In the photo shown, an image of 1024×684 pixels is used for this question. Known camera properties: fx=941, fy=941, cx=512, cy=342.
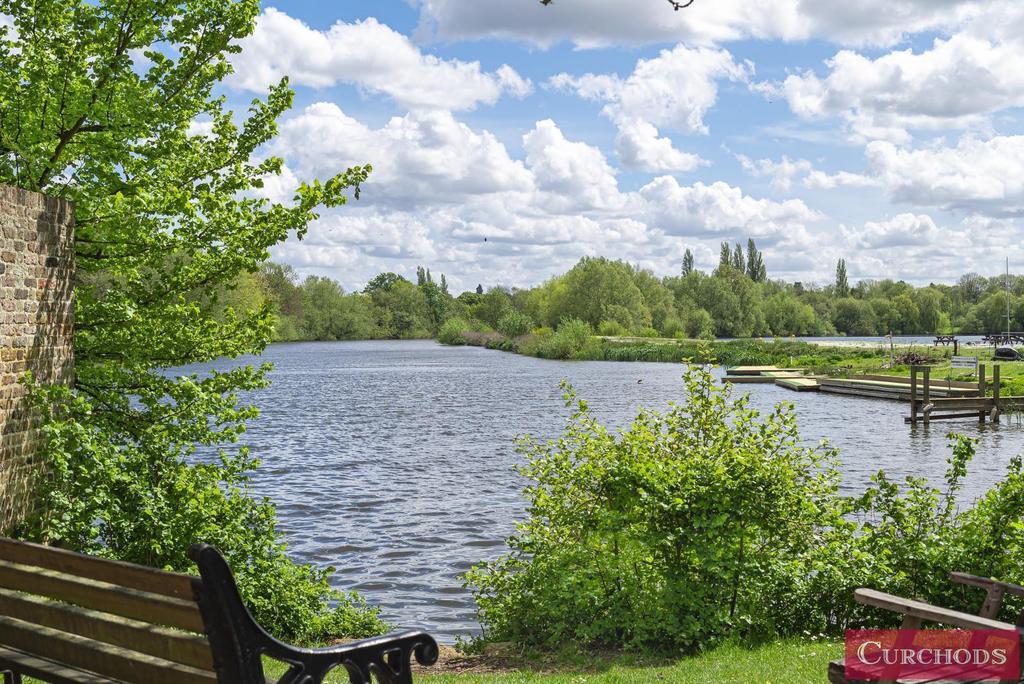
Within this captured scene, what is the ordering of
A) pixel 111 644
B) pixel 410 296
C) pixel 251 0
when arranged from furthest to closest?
pixel 410 296
pixel 251 0
pixel 111 644

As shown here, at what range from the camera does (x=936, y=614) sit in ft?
17.4

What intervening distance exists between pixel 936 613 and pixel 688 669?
11.0ft

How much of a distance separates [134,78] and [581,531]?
729 cm

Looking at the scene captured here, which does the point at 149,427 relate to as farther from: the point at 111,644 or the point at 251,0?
the point at 111,644

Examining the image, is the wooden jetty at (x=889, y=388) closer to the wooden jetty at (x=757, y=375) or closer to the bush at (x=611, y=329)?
the wooden jetty at (x=757, y=375)

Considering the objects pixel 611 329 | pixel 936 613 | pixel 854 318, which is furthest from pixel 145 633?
pixel 854 318

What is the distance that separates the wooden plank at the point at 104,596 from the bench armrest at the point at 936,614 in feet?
12.8

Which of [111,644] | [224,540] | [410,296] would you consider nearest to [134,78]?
[224,540]

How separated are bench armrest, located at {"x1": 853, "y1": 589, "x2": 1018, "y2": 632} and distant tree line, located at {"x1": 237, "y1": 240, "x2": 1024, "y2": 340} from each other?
85.3m

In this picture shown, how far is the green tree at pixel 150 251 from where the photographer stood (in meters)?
10.2

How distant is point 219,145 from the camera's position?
12.2 m

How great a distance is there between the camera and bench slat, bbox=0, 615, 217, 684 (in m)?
4.22

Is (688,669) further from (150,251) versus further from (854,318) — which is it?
(854,318)

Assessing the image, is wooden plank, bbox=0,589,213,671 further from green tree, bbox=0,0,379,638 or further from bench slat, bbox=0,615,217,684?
green tree, bbox=0,0,379,638
